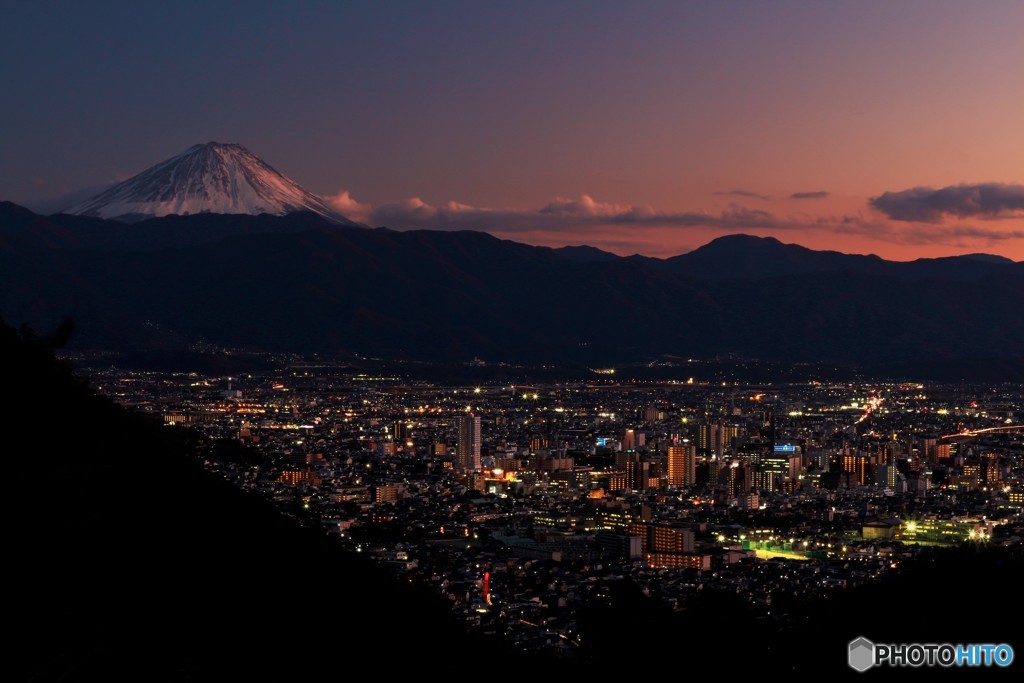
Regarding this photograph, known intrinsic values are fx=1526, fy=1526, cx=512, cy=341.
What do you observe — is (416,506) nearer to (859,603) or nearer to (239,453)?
(239,453)

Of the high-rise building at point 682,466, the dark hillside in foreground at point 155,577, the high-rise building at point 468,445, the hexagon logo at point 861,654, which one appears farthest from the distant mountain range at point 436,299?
the hexagon logo at point 861,654

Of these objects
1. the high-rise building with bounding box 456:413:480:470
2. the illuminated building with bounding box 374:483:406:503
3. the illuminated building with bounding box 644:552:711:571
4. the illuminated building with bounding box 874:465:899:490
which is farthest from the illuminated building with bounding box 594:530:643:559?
the high-rise building with bounding box 456:413:480:470

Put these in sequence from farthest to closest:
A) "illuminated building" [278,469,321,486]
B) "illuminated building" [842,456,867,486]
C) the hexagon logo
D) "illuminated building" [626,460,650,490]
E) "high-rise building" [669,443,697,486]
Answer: "high-rise building" [669,443,697,486]
"illuminated building" [842,456,867,486]
"illuminated building" [626,460,650,490]
"illuminated building" [278,469,321,486]
the hexagon logo

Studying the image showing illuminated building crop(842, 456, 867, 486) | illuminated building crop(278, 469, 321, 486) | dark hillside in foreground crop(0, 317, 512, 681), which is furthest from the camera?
illuminated building crop(842, 456, 867, 486)

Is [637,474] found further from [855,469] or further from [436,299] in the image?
[436,299]

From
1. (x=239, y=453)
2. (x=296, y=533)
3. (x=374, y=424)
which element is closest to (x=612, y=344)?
(x=374, y=424)

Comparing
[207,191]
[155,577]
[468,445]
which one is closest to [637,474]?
[468,445]

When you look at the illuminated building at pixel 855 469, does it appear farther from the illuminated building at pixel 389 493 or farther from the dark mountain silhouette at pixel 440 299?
the dark mountain silhouette at pixel 440 299

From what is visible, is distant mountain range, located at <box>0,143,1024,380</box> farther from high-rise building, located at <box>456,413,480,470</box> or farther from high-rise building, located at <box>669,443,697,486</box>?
high-rise building, located at <box>669,443,697,486</box>
